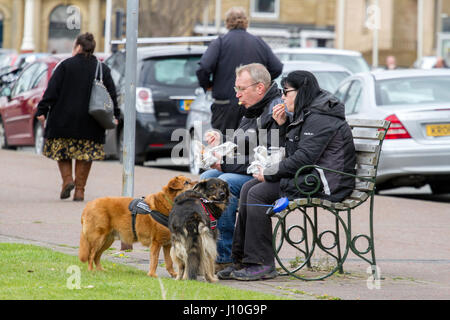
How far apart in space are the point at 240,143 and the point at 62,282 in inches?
70.2

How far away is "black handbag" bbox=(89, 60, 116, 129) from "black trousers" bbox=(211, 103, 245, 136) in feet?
4.20

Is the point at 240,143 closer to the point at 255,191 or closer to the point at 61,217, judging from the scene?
the point at 255,191

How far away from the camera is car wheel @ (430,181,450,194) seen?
13596mm

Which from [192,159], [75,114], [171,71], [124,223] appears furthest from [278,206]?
[171,71]

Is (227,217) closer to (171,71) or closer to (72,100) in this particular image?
(72,100)

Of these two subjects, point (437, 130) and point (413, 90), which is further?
point (413, 90)

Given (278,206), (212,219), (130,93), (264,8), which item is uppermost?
(264,8)

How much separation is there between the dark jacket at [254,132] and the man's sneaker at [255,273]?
774 mm

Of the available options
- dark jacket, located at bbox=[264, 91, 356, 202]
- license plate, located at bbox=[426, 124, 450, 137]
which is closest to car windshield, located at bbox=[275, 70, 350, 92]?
license plate, located at bbox=[426, 124, 450, 137]

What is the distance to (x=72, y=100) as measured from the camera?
11.6m

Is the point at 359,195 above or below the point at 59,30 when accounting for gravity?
below

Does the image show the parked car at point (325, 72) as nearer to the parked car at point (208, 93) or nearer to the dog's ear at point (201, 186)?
the parked car at point (208, 93)

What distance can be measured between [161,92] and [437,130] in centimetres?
531
